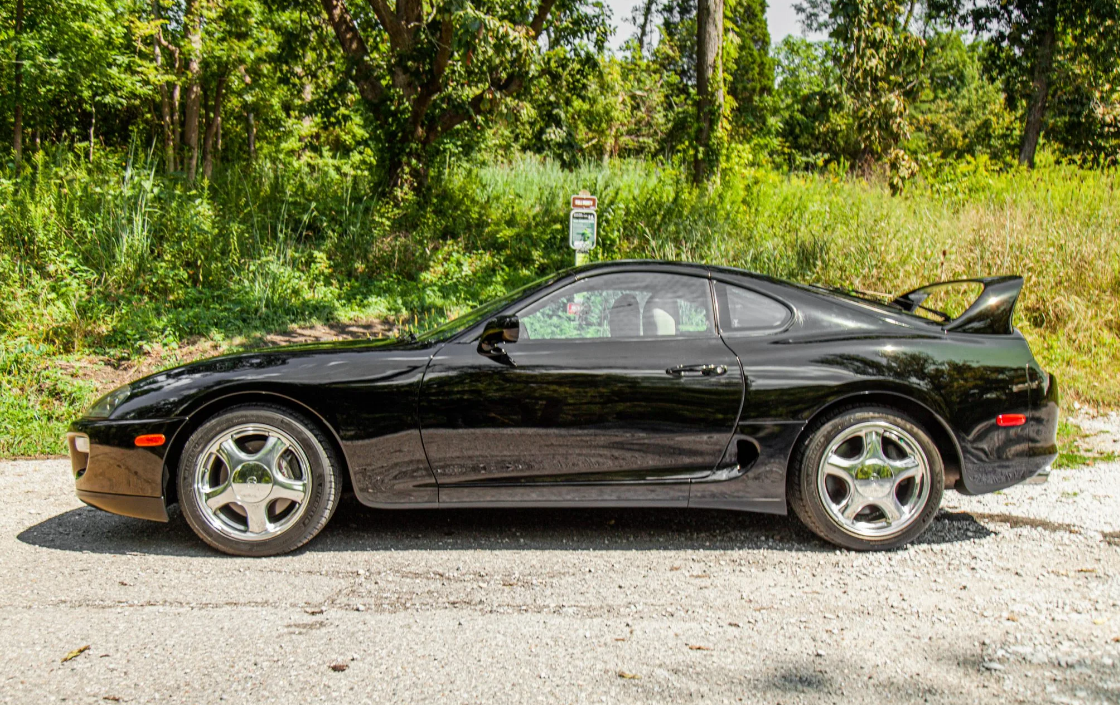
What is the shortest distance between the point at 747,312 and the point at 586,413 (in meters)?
0.95

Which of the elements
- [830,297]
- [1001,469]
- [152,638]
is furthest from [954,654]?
[152,638]

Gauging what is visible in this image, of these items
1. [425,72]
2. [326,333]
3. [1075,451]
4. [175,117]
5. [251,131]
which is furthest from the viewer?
[251,131]

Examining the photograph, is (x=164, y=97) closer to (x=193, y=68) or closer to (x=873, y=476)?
(x=193, y=68)

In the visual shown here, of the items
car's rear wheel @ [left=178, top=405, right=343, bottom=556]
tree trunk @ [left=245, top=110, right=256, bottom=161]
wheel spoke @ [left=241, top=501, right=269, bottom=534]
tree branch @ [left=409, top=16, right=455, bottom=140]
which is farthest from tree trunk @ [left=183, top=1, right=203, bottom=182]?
wheel spoke @ [left=241, top=501, right=269, bottom=534]

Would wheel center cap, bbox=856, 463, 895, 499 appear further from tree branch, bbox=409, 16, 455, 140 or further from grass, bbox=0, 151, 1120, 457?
tree branch, bbox=409, 16, 455, 140

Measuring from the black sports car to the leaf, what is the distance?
96 centimetres

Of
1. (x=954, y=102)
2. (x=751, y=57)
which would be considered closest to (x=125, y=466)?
(x=751, y=57)

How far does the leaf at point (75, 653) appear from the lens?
2.97 m

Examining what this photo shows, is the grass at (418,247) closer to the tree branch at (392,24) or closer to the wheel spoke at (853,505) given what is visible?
the tree branch at (392,24)

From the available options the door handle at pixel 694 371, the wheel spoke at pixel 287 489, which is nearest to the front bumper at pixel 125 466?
the wheel spoke at pixel 287 489

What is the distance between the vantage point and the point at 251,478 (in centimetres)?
397

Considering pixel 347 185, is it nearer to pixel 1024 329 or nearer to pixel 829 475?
pixel 1024 329

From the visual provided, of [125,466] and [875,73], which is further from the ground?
[875,73]

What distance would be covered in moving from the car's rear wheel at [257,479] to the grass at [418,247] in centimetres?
330
